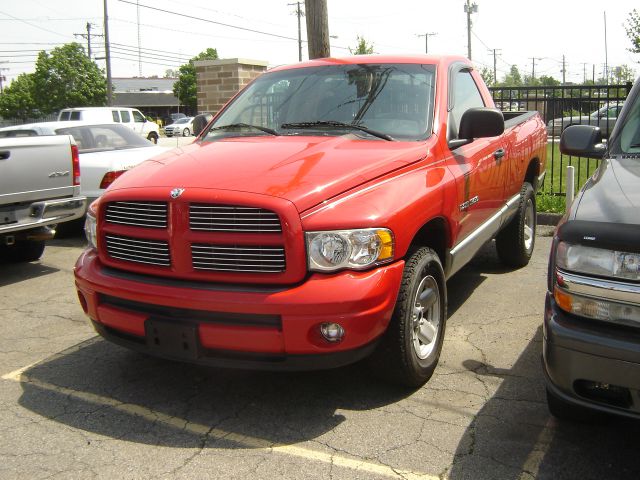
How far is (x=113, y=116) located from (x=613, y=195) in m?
29.3

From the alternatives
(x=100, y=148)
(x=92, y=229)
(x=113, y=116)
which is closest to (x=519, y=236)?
(x=92, y=229)

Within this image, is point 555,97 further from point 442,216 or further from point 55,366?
point 55,366

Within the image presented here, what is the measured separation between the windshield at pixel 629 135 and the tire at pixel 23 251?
609 centimetres

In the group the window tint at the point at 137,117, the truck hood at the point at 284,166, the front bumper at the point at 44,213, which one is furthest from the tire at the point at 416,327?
the window tint at the point at 137,117

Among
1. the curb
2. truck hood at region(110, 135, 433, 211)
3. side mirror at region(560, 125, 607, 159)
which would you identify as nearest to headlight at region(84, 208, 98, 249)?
truck hood at region(110, 135, 433, 211)

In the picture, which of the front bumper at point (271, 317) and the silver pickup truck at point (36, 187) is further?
the silver pickup truck at point (36, 187)

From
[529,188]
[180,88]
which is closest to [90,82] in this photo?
[180,88]

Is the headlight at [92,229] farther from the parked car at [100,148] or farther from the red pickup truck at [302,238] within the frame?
the parked car at [100,148]

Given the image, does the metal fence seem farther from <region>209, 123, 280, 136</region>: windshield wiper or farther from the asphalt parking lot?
<region>209, 123, 280, 136</region>: windshield wiper

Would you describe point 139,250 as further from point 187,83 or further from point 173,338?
point 187,83

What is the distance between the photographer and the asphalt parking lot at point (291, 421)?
2986mm

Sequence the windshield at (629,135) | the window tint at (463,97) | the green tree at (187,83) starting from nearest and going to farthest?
the windshield at (629,135) → the window tint at (463,97) → the green tree at (187,83)

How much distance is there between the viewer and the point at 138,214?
351 centimetres

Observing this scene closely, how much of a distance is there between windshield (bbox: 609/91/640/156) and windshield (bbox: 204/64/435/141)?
112 cm
